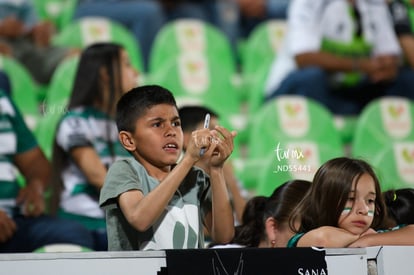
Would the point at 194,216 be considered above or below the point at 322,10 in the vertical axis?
below

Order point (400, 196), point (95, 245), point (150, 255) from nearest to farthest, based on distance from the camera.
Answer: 1. point (150, 255)
2. point (400, 196)
3. point (95, 245)

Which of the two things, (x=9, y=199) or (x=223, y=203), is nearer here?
(x=223, y=203)

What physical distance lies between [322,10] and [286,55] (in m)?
0.27

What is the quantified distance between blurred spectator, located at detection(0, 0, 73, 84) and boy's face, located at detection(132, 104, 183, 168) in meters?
2.22

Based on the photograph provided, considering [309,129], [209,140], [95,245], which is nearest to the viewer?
[209,140]

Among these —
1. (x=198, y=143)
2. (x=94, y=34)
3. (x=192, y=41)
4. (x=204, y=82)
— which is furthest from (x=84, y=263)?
(x=192, y=41)

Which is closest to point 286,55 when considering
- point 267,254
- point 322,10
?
point 322,10

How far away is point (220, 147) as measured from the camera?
222 centimetres

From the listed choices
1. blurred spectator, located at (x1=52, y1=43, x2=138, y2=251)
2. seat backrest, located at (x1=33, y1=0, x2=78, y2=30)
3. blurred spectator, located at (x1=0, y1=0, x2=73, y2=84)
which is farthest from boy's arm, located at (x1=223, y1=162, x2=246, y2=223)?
seat backrest, located at (x1=33, y1=0, x2=78, y2=30)

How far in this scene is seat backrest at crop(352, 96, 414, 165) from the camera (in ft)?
13.4

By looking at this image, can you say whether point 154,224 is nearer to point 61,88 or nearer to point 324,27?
point 61,88

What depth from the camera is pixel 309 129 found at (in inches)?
154

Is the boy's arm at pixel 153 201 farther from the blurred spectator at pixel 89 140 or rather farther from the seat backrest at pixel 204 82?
the seat backrest at pixel 204 82

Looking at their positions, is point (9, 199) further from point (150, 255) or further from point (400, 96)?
point (400, 96)
